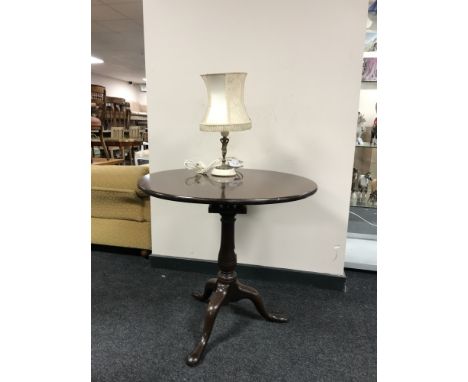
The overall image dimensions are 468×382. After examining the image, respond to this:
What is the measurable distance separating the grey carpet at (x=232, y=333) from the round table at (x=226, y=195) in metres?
0.09

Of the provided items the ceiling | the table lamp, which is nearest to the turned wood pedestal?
the table lamp

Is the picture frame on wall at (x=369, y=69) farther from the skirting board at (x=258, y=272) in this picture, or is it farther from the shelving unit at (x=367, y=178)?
the skirting board at (x=258, y=272)

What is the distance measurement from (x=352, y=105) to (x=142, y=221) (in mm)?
1503

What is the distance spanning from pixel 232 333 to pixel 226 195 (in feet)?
2.46

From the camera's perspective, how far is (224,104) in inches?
48.9

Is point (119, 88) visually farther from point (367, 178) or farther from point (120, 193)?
point (367, 178)

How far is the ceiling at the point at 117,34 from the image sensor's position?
3729 mm

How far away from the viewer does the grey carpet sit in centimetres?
121

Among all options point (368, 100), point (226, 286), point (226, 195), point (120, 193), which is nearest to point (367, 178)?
point (368, 100)

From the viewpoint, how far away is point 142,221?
2.10 meters

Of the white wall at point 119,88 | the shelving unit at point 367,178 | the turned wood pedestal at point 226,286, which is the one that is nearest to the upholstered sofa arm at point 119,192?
the turned wood pedestal at point 226,286
